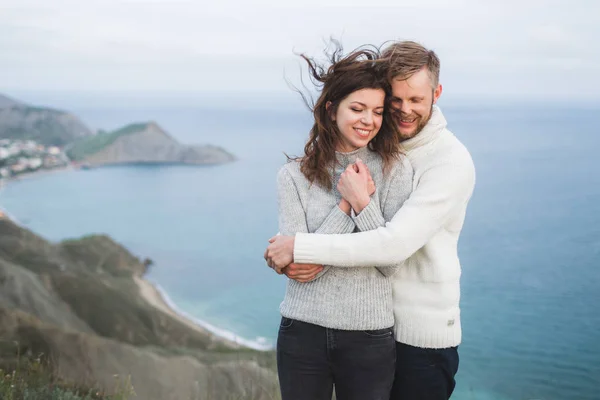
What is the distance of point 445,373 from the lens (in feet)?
7.00

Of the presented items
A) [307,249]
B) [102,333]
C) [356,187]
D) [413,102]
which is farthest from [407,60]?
[102,333]

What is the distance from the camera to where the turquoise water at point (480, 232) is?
22.7 meters

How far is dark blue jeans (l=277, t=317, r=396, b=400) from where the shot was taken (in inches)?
79.0

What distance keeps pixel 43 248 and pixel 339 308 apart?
71.8 ft

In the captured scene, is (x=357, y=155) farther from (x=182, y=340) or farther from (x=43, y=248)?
(x=43, y=248)

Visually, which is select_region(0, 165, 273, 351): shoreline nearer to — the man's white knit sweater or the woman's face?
the man's white knit sweater

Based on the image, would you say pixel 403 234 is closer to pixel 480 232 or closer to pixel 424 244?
pixel 424 244

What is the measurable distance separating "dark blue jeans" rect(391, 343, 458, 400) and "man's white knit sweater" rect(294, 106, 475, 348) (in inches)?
1.4

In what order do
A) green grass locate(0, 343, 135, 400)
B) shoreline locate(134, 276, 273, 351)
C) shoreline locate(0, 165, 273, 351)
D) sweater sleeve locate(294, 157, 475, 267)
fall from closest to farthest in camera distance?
sweater sleeve locate(294, 157, 475, 267) → green grass locate(0, 343, 135, 400) → shoreline locate(0, 165, 273, 351) → shoreline locate(134, 276, 273, 351)

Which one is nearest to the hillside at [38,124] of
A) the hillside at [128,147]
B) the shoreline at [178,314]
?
the hillside at [128,147]

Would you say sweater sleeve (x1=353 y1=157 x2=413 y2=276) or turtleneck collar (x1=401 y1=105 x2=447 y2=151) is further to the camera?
turtleneck collar (x1=401 y1=105 x2=447 y2=151)

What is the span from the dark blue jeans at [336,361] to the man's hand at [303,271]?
14cm

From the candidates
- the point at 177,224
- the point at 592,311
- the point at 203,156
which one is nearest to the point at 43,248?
the point at 592,311

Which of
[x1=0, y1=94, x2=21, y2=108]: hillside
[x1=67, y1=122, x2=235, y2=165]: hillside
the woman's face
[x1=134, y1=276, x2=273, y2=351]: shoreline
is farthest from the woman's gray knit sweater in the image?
[x1=0, y1=94, x2=21, y2=108]: hillside
